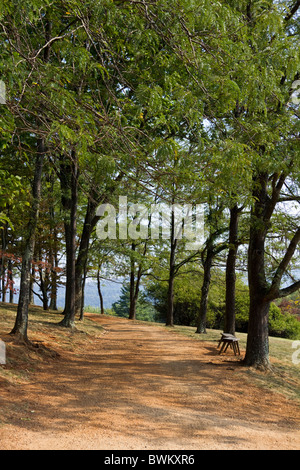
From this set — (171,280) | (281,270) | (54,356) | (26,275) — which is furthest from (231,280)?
(171,280)

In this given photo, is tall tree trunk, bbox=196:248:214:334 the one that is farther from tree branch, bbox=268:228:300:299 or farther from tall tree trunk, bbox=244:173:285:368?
tree branch, bbox=268:228:300:299

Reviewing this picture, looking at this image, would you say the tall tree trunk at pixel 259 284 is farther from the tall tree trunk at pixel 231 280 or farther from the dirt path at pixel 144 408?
the tall tree trunk at pixel 231 280

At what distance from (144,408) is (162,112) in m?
5.00

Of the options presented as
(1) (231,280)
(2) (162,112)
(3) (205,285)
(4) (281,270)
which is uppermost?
(2) (162,112)

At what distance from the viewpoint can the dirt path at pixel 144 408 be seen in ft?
14.9

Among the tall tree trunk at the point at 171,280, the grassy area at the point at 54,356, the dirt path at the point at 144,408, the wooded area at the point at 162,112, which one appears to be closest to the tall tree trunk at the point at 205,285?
the wooded area at the point at 162,112

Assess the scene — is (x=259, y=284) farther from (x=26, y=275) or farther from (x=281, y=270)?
(x=26, y=275)

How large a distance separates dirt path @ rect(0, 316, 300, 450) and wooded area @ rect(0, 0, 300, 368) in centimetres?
183

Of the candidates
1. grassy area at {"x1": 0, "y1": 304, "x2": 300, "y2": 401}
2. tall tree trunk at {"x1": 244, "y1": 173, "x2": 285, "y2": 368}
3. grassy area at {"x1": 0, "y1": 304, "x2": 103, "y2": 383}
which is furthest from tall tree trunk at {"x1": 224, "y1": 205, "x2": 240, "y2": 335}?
grassy area at {"x1": 0, "y1": 304, "x2": 103, "y2": 383}

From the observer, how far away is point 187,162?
516 cm

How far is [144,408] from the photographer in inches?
237

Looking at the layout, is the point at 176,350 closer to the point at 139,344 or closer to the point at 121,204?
the point at 139,344

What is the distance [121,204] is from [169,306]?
829cm

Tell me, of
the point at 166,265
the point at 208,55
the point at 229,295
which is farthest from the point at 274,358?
the point at 166,265
